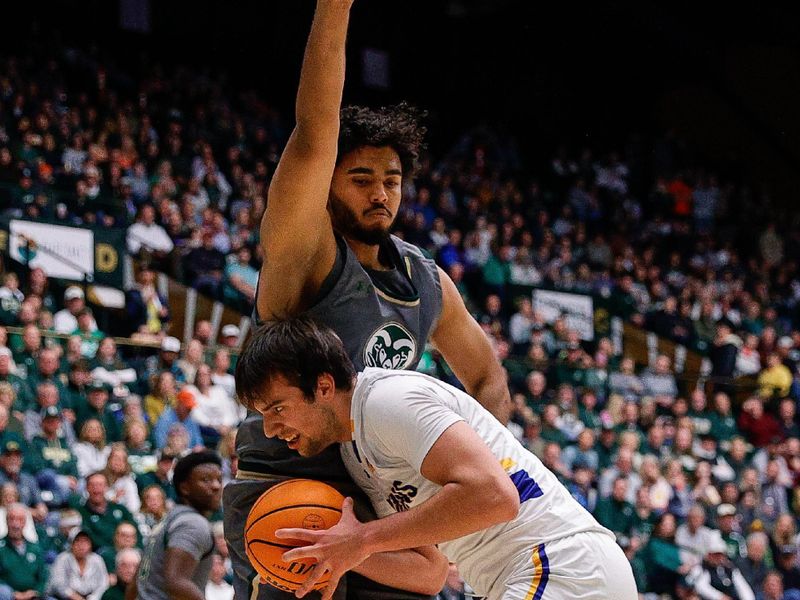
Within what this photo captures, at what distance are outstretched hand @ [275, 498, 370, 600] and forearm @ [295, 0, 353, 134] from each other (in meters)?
1.01

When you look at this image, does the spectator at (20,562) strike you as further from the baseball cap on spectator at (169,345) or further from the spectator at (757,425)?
the spectator at (757,425)

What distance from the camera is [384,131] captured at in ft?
11.9

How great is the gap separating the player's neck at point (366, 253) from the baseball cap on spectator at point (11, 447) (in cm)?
540

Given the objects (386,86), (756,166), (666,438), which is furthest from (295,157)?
(756,166)

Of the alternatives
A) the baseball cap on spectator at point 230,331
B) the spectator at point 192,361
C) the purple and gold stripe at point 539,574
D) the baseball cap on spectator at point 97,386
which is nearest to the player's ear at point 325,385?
the purple and gold stripe at point 539,574

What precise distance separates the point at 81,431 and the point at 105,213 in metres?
3.78

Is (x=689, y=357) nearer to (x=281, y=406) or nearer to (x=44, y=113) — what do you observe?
(x=44, y=113)

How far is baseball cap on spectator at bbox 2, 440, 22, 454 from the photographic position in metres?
8.32

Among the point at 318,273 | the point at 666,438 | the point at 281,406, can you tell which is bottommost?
the point at 666,438

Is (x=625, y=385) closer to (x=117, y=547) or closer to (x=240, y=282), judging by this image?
(x=240, y=282)

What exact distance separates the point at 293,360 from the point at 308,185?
54 cm

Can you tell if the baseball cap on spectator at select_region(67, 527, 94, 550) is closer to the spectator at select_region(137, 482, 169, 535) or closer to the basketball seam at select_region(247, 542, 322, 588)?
the spectator at select_region(137, 482, 169, 535)

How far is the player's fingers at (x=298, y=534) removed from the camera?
289 centimetres

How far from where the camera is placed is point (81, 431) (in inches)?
360
